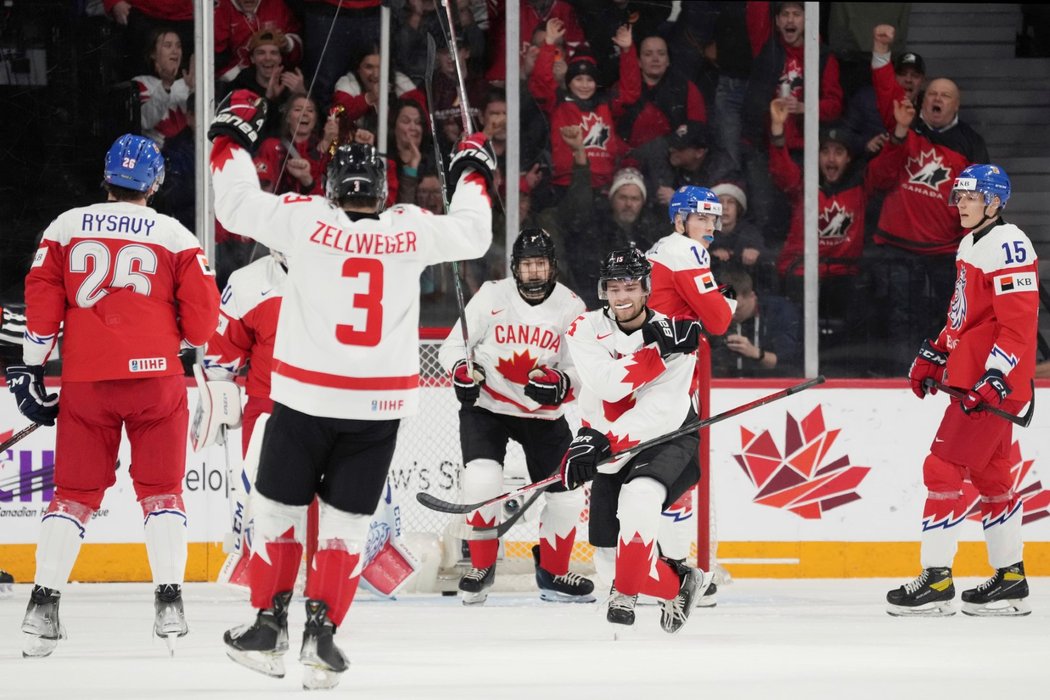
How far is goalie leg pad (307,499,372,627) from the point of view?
3.12 metres

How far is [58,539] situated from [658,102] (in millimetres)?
3588

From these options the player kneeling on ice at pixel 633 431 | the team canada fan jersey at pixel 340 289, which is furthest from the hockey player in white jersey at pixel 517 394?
the team canada fan jersey at pixel 340 289

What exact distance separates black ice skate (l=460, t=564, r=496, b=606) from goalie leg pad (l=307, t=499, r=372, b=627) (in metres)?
1.63

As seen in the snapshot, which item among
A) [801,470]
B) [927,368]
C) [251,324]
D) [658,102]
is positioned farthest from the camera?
[658,102]

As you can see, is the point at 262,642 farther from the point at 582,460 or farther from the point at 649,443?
the point at 649,443

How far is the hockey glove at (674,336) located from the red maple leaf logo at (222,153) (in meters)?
1.31

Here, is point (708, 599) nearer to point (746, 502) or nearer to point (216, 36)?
point (746, 502)

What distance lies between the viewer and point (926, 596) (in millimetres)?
4590

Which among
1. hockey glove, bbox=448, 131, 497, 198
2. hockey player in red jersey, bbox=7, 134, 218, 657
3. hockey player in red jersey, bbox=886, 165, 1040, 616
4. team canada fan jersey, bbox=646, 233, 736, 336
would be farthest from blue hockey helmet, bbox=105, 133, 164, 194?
hockey player in red jersey, bbox=886, 165, 1040, 616

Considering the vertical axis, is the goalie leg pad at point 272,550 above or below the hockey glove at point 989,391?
below

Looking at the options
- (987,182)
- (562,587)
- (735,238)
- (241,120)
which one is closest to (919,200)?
(735,238)

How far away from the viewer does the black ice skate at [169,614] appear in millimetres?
3758

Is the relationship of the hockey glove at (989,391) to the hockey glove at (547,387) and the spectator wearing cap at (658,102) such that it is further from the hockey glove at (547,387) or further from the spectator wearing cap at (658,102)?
the spectator wearing cap at (658,102)

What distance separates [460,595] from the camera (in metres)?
4.95
